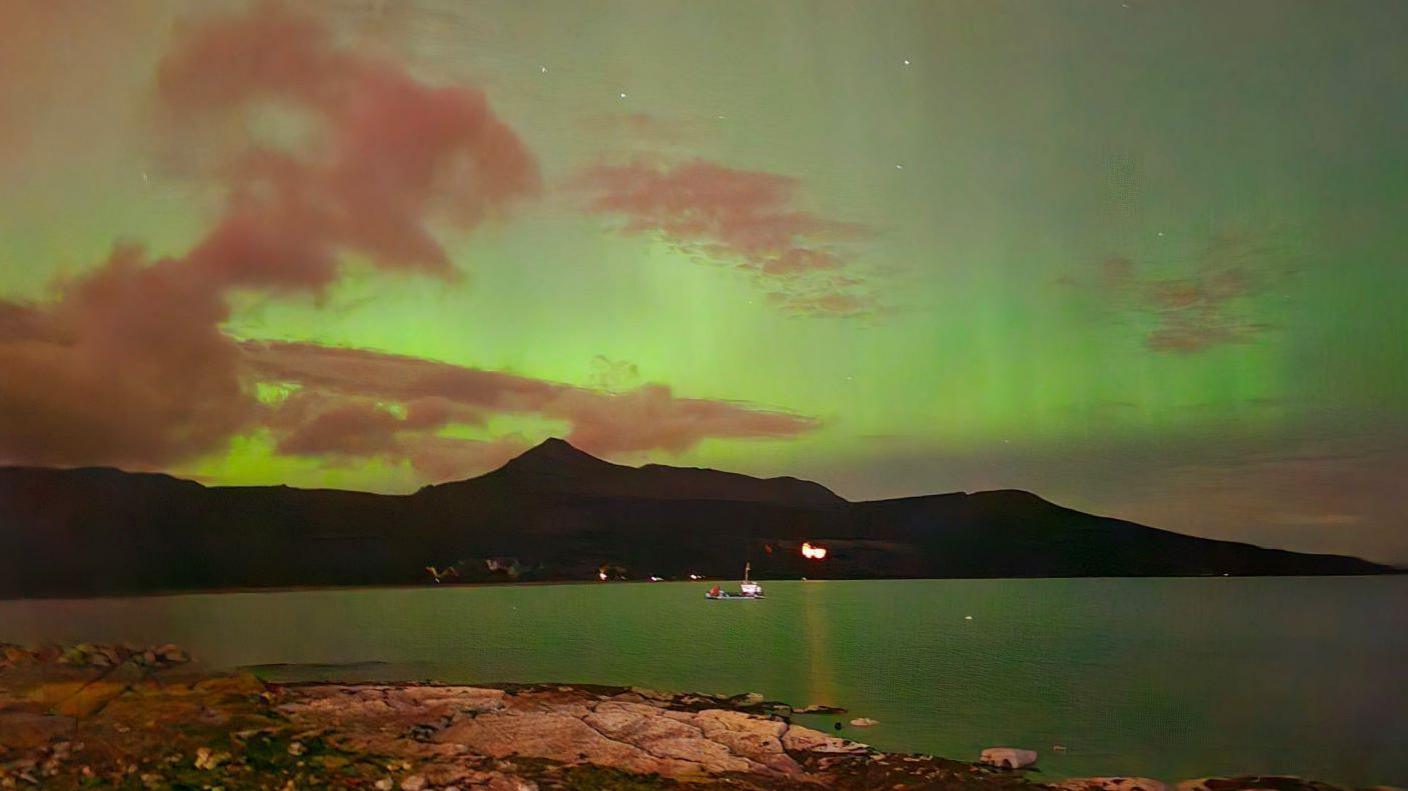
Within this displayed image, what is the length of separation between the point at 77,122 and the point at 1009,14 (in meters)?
4.56

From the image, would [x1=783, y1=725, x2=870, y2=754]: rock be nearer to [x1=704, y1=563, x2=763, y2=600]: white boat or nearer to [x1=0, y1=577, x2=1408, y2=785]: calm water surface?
[x1=0, y1=577, x2=1408, y2=785]: calm water surface

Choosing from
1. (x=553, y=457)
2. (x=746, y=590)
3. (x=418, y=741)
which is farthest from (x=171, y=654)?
(x=746, y=590)

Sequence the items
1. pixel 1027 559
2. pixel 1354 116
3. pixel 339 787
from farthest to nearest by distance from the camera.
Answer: pixel 1027 559, pixel 1354 116, pixel 339 787

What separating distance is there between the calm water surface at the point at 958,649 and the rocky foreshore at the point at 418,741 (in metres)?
0.15

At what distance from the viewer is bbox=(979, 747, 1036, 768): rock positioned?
4.33 m

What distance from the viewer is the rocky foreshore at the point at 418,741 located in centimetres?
421

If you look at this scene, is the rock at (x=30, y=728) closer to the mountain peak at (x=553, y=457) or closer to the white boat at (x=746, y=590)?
the mountain peak at (x=553, y=457)

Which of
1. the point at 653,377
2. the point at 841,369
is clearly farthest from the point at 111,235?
the point at 841,369

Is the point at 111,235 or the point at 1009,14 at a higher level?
the point at 1009,14

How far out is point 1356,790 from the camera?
4258mm

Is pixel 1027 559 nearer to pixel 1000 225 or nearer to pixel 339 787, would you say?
pixel 1000 225

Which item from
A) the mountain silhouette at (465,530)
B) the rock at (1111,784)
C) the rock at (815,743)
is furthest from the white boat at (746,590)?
the rock at (1111,784)

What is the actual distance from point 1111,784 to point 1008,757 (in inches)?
16.0

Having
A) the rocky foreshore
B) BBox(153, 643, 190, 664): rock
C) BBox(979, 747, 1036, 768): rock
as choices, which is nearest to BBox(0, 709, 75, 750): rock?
the rocky foreshore
